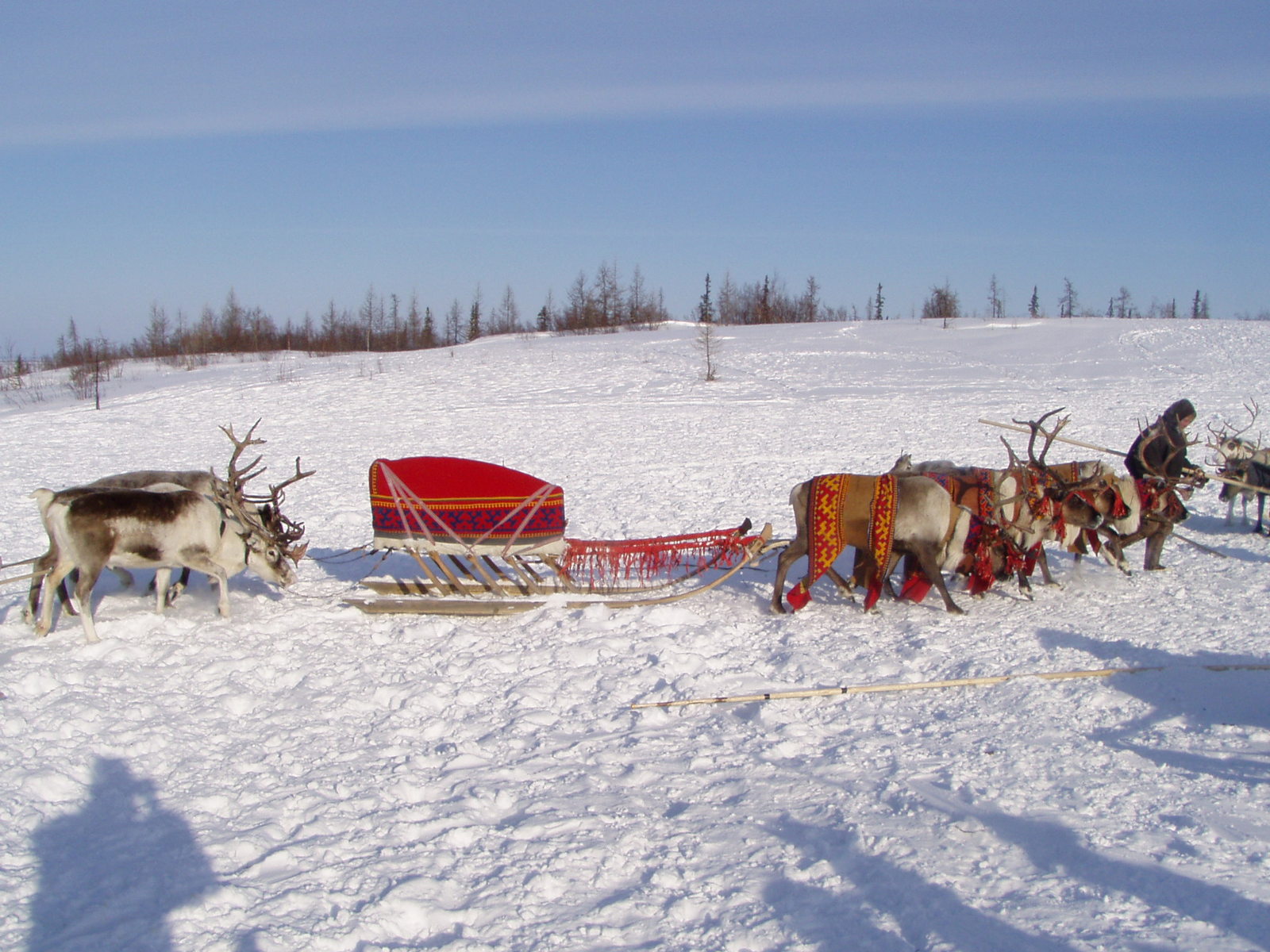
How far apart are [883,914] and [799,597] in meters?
4.38

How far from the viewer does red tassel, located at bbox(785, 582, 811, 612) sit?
8.01m

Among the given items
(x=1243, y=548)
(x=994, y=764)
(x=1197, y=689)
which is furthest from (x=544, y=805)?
(x=1243, y=548)

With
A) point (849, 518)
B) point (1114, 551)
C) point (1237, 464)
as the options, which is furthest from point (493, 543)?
point (1237, 464)

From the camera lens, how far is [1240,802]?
4516mm

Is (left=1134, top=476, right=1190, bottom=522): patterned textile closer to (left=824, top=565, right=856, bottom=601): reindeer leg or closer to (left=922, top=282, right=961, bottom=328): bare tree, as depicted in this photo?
(left=824, top=565, right=856, bottom=601): reindeer leg

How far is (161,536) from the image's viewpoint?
7.46 meters

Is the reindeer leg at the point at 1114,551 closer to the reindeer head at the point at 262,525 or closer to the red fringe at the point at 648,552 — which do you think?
the red fringe at the point at 648,552

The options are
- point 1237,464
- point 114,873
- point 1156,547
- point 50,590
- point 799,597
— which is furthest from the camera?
point 1237,464

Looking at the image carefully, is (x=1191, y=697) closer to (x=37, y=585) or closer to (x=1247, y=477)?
(x=1247, y=477)

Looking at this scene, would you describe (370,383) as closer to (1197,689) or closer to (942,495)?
(942,495)

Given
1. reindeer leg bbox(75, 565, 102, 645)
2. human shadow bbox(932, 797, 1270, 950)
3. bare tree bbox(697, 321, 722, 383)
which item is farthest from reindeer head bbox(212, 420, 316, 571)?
bare tree bbox(697, 321, 722, 383)

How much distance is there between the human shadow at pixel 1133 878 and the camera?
358 centimetres

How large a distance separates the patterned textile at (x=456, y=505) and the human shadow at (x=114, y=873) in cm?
319

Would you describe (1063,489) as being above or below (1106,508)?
above
